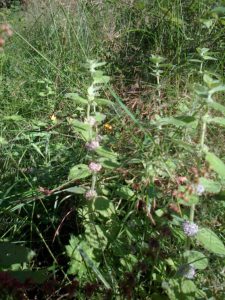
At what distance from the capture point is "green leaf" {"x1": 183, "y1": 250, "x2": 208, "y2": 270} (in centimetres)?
109

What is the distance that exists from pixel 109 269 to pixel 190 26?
1.78m

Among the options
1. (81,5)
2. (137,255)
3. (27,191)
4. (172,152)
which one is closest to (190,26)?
(81,5)

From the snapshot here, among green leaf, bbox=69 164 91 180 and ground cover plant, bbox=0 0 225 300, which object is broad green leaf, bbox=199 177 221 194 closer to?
ground cover plant, bbox=0 0 225 300

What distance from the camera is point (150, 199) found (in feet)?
4.13

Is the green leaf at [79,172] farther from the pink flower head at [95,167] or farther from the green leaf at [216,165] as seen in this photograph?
the green leaf at [216,165]

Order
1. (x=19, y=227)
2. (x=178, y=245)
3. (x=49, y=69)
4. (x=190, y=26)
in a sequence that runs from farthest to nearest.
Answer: (x=49, y=69), (x=190, y=26), (x=19, y=227), (x=178, y=245)

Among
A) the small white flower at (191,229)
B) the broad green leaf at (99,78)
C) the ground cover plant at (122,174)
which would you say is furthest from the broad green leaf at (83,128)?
the small white flower at (191,229)

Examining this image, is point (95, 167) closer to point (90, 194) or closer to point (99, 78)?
point (90, 194)

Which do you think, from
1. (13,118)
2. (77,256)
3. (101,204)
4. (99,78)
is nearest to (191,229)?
(101,204)

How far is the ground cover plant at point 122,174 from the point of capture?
1.12m

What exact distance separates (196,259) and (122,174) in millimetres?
412

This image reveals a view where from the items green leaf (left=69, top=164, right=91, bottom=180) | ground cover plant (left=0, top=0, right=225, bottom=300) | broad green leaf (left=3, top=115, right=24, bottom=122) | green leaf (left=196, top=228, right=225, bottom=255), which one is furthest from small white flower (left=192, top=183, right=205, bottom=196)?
broad green leaf (left=3, top=115, right=24, bottom=122)

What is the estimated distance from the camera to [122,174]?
4.68ft

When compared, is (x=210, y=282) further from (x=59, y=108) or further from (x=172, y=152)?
(x=59, y=108)
